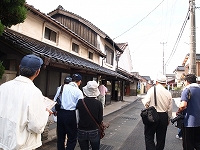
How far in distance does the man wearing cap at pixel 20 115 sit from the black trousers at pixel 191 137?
3.20 metres

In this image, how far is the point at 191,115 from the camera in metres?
3.74

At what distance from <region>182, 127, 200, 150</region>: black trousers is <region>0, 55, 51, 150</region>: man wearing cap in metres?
3.20

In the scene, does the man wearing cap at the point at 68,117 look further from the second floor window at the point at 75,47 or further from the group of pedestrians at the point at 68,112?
the second floor window at the point at 75,47

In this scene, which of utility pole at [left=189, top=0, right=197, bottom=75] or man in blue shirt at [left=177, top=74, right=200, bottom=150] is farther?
utility pole at [left=189, top=0, right=197, bottom=75]

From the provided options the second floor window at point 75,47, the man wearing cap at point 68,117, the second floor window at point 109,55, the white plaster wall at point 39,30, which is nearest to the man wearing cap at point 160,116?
the man wearing cap at point 68,117

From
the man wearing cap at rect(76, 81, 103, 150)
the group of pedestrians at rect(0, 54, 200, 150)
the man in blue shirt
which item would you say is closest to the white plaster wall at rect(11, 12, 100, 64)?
the group of pedestrians at rect(0, 54, 200, 150)

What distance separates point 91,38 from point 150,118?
1252cm

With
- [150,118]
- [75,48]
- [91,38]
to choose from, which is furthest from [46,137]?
[91,38]

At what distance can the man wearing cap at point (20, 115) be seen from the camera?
1.72 meters

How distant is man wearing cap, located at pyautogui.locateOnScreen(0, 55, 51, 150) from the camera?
5.65 ft

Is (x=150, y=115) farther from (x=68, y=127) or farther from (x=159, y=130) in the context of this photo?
(x=68, y=127)

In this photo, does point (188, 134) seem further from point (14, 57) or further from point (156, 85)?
point (14, 57)

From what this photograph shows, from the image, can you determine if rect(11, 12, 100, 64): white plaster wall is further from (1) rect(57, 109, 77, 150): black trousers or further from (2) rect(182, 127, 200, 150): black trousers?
(2) rect(182, 127, 200, 150): black trousers

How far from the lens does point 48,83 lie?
7.73m
